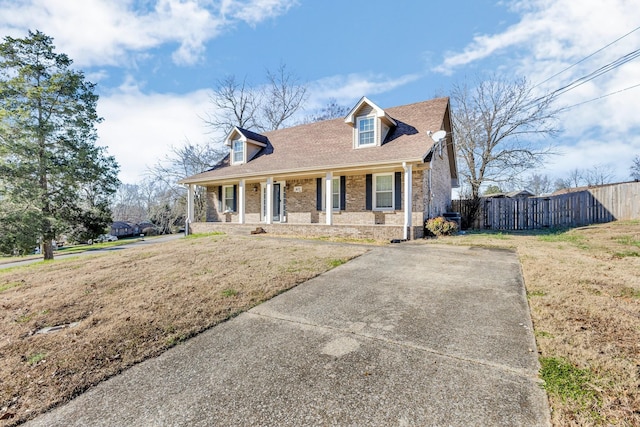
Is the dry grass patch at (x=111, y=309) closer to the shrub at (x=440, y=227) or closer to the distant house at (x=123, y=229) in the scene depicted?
the shrub at (x=440, y=227)

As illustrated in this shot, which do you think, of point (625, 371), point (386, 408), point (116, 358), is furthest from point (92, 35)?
point (625, 371)

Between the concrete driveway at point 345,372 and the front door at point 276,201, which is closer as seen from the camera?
the concrete driveway at point 345,372

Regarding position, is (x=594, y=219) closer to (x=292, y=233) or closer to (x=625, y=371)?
(x=292, y=233)

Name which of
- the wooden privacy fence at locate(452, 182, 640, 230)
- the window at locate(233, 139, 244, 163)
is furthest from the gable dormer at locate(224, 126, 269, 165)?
the wooden privacy fence at locate(452, 182, 640, 230)

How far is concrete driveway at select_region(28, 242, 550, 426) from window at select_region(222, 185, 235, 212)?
13.0m

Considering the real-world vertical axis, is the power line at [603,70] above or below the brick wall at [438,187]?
above

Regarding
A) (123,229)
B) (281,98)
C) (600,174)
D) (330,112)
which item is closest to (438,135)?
(330,112)

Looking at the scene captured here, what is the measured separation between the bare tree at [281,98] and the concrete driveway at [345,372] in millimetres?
24734

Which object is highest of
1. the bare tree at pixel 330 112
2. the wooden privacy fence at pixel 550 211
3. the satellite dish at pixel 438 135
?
the bare tree at pixel 330 112

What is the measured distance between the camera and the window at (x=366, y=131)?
1255 centimetres

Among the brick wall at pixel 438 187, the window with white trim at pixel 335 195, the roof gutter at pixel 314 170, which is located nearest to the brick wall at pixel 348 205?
the brick wall at pixel 438 187

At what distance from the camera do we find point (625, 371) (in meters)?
2.14

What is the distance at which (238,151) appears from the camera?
645 inches

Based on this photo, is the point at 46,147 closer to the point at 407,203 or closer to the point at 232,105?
the point at 232,105
